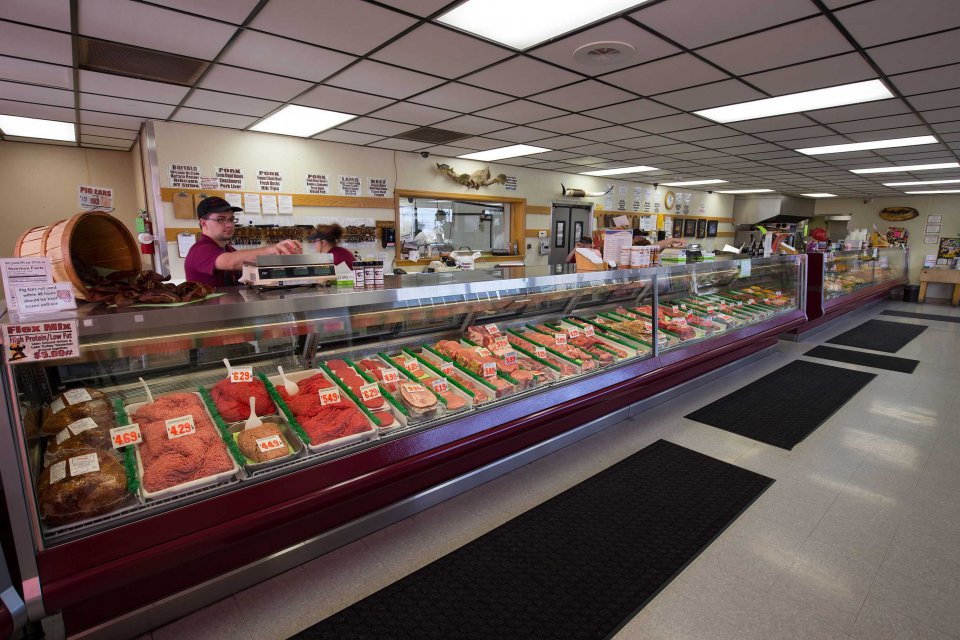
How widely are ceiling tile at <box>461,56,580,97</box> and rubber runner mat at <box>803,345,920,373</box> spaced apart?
15.5 ft

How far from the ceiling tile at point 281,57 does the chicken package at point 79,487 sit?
2.69 metres

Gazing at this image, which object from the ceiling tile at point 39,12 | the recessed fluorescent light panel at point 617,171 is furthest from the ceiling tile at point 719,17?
the recessed fluorescent light panel at point 617,171

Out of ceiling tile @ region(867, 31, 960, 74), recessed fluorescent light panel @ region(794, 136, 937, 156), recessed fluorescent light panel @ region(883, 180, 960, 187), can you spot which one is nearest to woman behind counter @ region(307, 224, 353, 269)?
ceiling tile @ region(867, 31, 960, 74)

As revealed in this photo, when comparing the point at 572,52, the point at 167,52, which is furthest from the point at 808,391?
the point at 167,52

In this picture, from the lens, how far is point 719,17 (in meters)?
2.79

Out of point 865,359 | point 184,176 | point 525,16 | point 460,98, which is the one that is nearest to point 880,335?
point 865,359

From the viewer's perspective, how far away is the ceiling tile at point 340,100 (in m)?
4.16

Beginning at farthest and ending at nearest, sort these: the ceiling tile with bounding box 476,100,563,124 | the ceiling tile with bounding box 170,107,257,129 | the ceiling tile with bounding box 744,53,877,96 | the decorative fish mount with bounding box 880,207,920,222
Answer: the decorative fish mount with bounding box 880,207,920,222 → the ceiling tile with bounding box 170,107,257,129 → the ceiling tile with bounding box 476,100,563,124 → the ceiling tile with bounding box 744,53,877,96

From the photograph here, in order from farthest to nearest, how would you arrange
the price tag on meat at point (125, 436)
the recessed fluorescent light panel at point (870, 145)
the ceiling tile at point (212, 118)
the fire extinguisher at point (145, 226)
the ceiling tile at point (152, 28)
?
the recessed fluorescent light panel at point (870, 145) → the fire extinguisher at point (145, 226) → the ceiling tile at point (212, 118) → the ceiling tile at point (152, 28) → the price tag on meat at point (125, 436)

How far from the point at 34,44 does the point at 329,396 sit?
3.19 m

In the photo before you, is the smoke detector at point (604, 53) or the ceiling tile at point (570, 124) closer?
the smoke detector at point (604, 53)

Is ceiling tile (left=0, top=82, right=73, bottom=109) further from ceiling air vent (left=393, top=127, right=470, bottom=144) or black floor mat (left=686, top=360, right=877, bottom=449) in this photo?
black floor mat (left=686, top=360, right=877, bottom=449)

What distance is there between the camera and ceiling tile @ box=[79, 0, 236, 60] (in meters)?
2.60

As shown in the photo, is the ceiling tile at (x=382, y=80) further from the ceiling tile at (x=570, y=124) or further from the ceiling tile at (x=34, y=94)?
the ceiling tile at (x=34, y=94)
